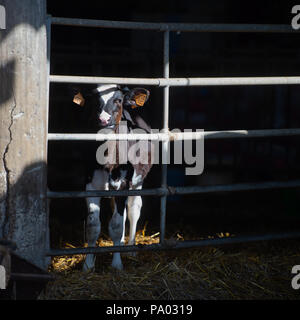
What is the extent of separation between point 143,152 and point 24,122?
2065 millimetres

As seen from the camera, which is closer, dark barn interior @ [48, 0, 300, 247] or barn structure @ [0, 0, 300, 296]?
barn structure @ [0, 0, 300, 296]

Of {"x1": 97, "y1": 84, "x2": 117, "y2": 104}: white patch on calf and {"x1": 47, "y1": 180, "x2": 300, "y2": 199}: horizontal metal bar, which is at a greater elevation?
{"x1": 97, "y1": 84, "x2": 117, "y2": 104}: white patch on calf

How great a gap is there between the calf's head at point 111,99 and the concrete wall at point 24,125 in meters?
0.80

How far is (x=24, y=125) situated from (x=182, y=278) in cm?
162

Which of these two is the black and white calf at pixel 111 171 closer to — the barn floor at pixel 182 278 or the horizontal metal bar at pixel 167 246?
the barn floor at pixel 182 278

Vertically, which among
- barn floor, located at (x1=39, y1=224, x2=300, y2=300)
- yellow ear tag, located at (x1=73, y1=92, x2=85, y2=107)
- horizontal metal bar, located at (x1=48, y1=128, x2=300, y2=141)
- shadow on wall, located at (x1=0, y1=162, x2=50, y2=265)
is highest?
yellow ear tag, located at (x1=73, y1=92, x2=85, y2=107)

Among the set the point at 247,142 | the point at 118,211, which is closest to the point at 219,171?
the point at 247,142

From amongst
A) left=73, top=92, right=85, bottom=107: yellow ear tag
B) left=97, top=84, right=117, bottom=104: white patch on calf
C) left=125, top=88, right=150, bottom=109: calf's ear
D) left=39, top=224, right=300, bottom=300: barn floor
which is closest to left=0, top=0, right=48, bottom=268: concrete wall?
left=39, top=224, right=300, bottom=300: barn floor

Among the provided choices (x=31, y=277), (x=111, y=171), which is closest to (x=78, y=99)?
(x=111, y=171)

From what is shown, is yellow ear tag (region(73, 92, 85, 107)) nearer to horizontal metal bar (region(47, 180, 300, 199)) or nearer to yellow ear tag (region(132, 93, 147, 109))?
yellow ear tag (region(132, 93, 147, 109))

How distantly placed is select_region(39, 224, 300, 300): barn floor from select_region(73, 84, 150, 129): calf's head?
1193mm

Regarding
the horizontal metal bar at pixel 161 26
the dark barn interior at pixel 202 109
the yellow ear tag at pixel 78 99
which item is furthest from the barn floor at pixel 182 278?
the horizontal metal bar at pixel 161 26

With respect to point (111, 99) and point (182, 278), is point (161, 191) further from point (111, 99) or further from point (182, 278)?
point (111, 99)

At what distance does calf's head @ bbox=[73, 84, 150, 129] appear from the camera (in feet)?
13.2
